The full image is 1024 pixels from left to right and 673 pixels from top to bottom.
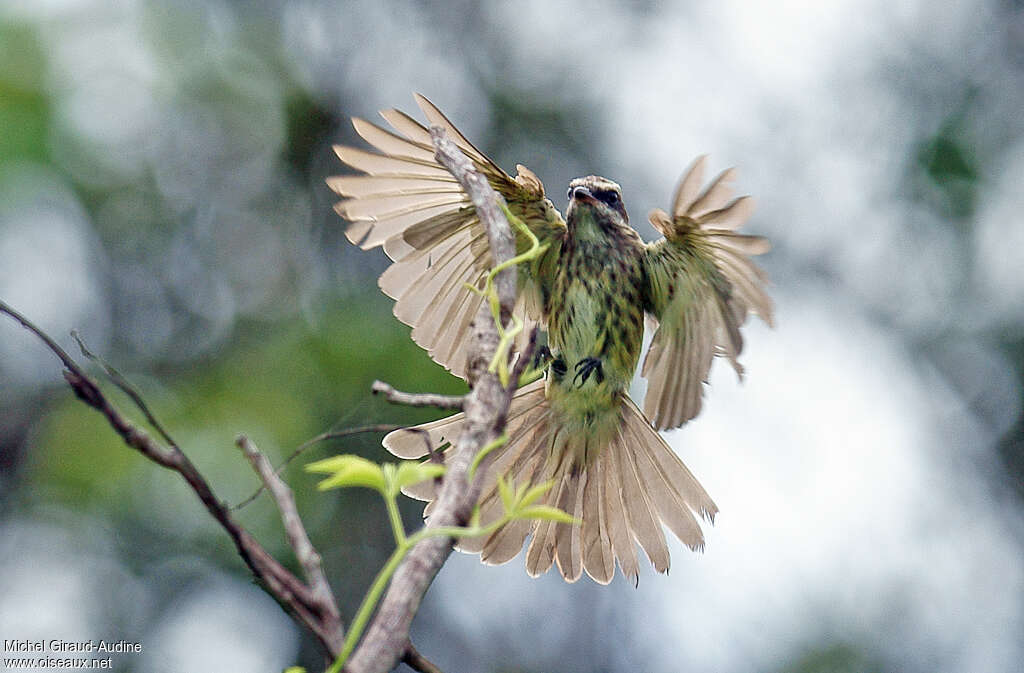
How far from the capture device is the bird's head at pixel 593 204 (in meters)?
3.24

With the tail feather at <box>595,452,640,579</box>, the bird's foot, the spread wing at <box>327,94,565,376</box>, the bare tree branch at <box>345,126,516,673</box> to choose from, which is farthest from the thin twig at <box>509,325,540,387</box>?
the bird's foot

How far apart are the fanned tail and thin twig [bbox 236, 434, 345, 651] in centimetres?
175

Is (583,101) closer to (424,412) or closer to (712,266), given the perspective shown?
(424,412)

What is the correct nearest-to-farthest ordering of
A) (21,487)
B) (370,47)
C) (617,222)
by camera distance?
(617,222) < (21,487) < (370,47)

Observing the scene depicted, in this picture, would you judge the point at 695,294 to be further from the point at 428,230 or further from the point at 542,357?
the point at 428,230

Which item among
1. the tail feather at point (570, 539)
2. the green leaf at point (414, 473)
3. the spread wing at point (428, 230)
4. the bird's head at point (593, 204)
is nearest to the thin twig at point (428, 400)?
the green leaf at point (414, 473)

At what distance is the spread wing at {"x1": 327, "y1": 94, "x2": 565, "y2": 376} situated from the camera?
2646 mm

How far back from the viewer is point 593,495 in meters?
3.07

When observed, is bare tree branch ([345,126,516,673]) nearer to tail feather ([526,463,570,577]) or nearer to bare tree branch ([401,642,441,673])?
bare tree branch ([401,642,441,673])

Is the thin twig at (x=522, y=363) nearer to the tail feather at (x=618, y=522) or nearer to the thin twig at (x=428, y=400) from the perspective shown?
the thin twig at (x=428, y=400)

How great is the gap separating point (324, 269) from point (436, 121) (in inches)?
217


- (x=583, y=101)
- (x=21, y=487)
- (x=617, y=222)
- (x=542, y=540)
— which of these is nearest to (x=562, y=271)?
(x=617, y=222)

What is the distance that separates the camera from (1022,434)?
9.16 meters

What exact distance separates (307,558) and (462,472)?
175 millimetres
